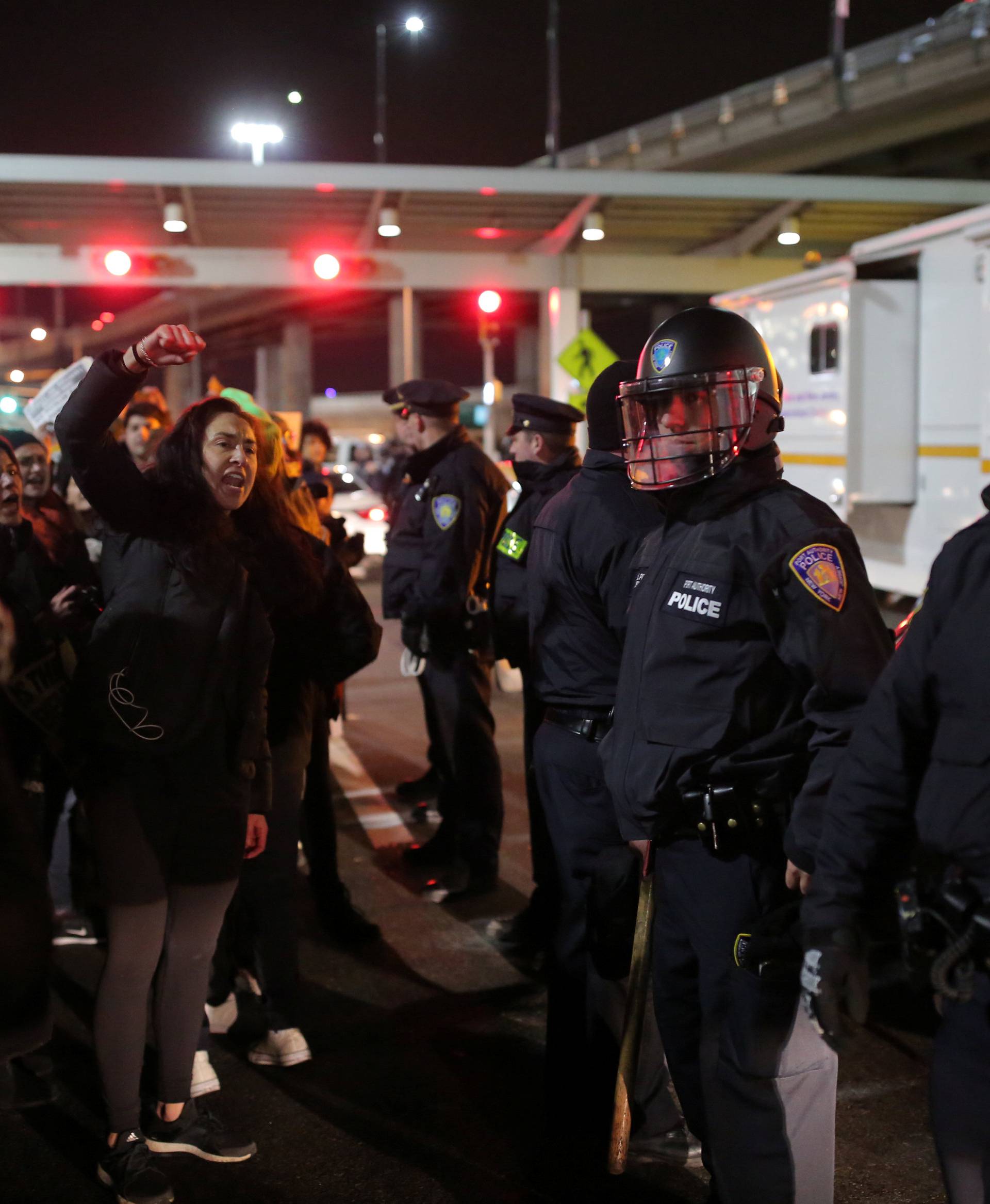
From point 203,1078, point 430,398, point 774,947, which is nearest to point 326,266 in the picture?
point 430,398

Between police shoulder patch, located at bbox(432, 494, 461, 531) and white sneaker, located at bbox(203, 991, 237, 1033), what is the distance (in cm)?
226

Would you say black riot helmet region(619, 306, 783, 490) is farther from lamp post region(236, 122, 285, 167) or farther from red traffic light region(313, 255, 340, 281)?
lamp post region(236, 122, 285, 167)

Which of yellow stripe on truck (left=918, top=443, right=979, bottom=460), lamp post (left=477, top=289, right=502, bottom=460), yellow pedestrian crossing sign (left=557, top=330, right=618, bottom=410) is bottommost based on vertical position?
yellow stripe on truck (left=918, top=443, right=979, bottom=460)

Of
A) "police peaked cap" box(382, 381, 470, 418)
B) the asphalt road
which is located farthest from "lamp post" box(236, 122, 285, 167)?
the asphalt road

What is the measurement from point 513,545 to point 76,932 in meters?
2.41

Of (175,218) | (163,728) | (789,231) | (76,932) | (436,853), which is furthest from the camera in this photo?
(789,231)

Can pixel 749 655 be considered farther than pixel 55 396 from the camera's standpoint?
No

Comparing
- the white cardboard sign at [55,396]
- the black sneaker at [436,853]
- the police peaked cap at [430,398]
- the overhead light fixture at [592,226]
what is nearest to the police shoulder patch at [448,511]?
the police peaked cap at [430,398]

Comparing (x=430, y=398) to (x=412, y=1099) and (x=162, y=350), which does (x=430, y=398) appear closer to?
(x=162, y=350)

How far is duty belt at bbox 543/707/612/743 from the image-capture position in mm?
3480

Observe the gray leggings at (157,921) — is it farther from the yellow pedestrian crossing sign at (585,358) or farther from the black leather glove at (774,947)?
the yellow pedestrian crossing sign at (585,358)

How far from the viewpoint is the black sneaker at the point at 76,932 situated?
489cm

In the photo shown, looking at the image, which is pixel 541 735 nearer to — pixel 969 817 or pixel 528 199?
pixel 969 817

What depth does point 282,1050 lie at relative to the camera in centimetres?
386
